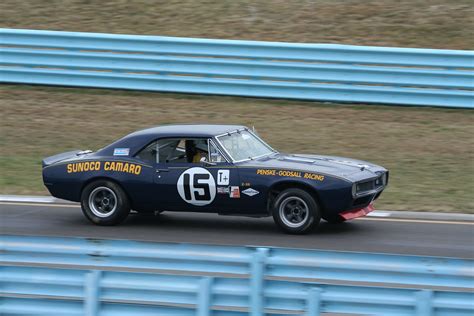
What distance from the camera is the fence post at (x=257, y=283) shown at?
632 centimetres

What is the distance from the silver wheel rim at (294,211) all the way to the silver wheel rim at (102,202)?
7.14 feet

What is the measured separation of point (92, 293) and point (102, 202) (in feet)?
14.6

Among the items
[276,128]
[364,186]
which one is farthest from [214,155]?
[276,128]

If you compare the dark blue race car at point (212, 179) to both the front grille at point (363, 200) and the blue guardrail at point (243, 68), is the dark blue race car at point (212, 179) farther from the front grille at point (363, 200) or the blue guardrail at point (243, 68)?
the blue guardrail at point (243, 68)

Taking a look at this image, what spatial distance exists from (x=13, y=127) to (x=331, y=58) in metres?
6.08

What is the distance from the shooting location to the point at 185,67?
17.1 m

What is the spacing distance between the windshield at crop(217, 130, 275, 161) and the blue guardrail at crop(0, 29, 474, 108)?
546 centimetres

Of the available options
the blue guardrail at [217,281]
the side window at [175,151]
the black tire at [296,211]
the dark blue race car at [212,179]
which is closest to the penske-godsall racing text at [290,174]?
the dark blue race car at [212,179]

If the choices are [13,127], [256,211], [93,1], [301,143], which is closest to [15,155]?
[13,127]

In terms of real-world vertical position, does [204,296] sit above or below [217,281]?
below

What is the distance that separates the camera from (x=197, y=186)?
34.2 feet

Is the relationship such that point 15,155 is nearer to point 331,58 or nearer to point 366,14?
point 331,58

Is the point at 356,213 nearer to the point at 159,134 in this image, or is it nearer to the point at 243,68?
the point at 159,134

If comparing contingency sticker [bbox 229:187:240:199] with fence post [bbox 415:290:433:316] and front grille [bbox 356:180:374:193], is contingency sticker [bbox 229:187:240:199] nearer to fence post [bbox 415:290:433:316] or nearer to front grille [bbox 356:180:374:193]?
front grille [bbox 356:180:374:193]
